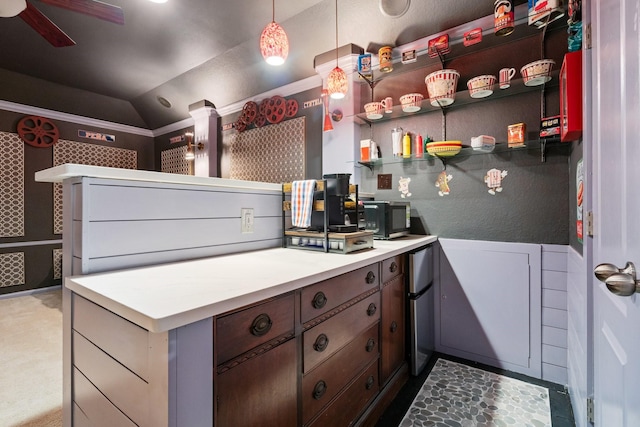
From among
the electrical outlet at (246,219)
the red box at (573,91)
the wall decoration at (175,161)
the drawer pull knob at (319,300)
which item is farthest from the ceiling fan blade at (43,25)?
the red box at (573,91)

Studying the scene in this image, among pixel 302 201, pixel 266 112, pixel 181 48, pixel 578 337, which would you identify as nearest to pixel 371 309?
pixel 302 201

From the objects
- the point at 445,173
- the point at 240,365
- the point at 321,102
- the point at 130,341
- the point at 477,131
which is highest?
the point at 321,102

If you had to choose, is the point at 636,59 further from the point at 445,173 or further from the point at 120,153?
the point at 120,153

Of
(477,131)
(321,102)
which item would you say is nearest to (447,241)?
(477,131)

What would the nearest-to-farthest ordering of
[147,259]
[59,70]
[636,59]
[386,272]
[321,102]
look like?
[636,59] < [147,259] < [386,272] < [321,102] < [59,70]

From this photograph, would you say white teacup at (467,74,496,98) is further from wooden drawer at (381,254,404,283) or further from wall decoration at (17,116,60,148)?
wall decoration at (17,116,60,148)

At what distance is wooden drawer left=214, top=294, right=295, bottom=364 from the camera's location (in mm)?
861

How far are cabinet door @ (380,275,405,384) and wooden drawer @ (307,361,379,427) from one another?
128 mm

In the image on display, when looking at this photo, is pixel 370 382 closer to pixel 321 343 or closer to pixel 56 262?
pixel 321 343

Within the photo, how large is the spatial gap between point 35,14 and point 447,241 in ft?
11.2

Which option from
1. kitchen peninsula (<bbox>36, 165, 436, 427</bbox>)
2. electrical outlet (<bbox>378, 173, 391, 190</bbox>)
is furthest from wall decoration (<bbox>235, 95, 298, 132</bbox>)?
kitchen peninsula (<bbox>36, 165, 436, 427</bbox>)

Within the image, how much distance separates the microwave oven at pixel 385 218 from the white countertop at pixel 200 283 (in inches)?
27.5

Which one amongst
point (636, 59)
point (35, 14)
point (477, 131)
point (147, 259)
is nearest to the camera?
point (636, 59)

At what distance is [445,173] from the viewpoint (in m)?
2.50
